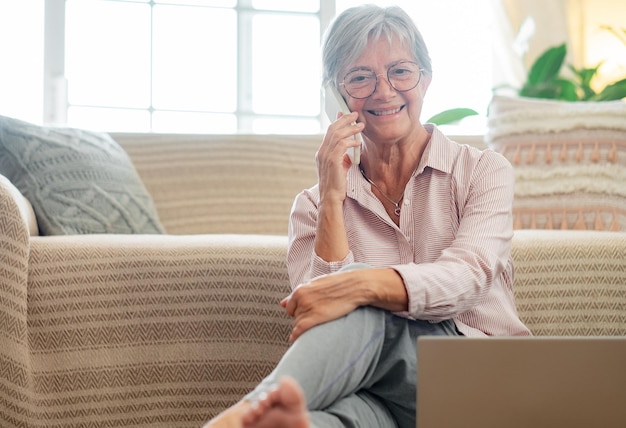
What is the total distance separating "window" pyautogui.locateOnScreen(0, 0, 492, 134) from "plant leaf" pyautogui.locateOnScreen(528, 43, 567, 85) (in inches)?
18.3

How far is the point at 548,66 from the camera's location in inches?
126

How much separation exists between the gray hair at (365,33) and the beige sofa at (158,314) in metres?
0.41

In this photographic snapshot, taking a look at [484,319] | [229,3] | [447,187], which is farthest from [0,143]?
[229,3]

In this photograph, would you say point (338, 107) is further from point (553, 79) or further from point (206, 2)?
point (206, 2)

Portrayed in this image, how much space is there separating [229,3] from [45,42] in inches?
29.4

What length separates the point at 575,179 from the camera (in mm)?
2143

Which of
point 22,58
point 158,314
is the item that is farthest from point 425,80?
point 22,58

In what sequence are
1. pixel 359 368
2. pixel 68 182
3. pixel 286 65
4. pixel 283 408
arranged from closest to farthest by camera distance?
pixel 283 408 < pixel 359 368 < pixel 68 182 < pixel 286 65

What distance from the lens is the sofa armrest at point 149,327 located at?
163 centimetres

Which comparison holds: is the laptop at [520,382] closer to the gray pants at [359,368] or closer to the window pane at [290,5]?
the gray pants at [359,368]

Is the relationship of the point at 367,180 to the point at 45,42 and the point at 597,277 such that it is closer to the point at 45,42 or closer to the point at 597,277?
the point at 597,277

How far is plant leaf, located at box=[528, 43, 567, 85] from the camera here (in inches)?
126

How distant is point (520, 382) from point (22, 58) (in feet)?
9.40

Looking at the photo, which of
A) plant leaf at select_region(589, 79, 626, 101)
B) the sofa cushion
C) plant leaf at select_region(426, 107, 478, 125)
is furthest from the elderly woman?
plant leaf at select_region(589, 79, 626, 101)
